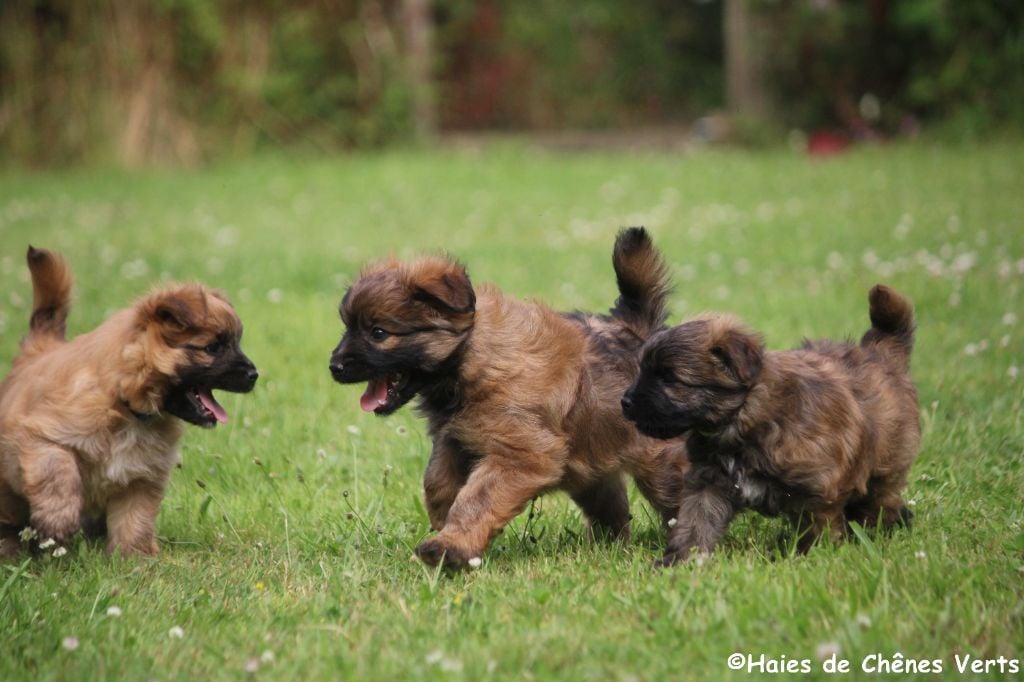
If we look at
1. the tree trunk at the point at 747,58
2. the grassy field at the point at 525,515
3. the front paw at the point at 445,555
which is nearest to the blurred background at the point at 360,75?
the tree trunk at the point at 747,58

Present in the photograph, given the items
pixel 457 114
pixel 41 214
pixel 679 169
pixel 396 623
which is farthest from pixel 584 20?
pixel 396 623

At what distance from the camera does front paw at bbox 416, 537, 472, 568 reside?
380cm

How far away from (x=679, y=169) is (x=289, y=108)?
5.80 meters

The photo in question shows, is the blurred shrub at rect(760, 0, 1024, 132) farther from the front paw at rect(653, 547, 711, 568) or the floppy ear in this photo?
the front paw at rect(653, 547, 711, 568)

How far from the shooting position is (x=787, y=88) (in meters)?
16.4

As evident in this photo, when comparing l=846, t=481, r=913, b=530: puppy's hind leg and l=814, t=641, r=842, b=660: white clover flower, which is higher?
l=814, t=641, r=842, b=660: white clover flower

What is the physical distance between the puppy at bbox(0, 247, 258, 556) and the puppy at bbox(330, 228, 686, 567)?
584 millimetres

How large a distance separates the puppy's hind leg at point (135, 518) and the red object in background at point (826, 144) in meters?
11.7

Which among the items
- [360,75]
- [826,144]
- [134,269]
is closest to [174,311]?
[134,269]

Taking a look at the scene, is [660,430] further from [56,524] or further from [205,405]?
[56,524]

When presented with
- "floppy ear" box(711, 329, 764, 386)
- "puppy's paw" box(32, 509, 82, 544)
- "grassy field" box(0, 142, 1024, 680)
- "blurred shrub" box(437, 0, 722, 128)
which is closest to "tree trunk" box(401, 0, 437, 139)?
"blurred shrub" box(437, 0, 722, 128)

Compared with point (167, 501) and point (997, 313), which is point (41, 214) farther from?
point (997, 313)

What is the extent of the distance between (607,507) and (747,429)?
71 cm

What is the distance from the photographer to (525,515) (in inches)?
187
